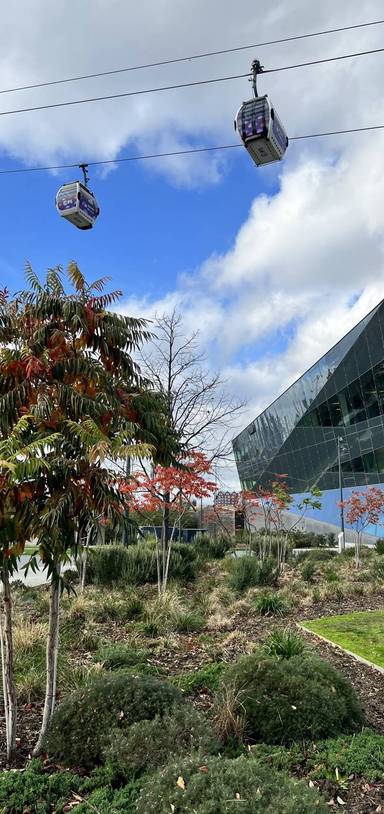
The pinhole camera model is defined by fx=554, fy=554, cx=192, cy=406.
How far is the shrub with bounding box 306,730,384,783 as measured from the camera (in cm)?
334

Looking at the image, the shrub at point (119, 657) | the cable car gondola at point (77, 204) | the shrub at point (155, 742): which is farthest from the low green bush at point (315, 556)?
the shrub at point (155, 742)

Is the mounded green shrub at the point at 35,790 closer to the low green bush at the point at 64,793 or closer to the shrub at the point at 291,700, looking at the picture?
the low green bush at the point at 64,793

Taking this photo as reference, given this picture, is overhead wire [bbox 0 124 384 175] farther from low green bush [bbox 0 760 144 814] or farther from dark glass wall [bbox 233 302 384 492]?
dark glass wall [bbox 233 302 384 492]

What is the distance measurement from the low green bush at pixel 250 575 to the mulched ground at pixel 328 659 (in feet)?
6.26

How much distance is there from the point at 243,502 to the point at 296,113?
16.9m

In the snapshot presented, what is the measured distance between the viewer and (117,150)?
6211 millimetres

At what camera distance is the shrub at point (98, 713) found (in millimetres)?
3561

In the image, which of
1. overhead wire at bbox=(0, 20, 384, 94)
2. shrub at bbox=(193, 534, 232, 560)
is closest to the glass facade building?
shrub at bbox=(193, 534, 232, 560)

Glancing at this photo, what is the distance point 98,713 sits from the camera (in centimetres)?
374

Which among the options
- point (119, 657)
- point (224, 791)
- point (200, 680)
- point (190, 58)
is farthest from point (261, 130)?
point (119, 657)

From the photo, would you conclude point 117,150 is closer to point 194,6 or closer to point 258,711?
point 194,6

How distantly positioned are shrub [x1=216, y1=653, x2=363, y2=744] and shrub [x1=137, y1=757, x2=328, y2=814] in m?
1.26

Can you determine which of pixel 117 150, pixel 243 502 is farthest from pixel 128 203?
pixel 243 502

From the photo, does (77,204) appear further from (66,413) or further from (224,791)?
(224,791)
